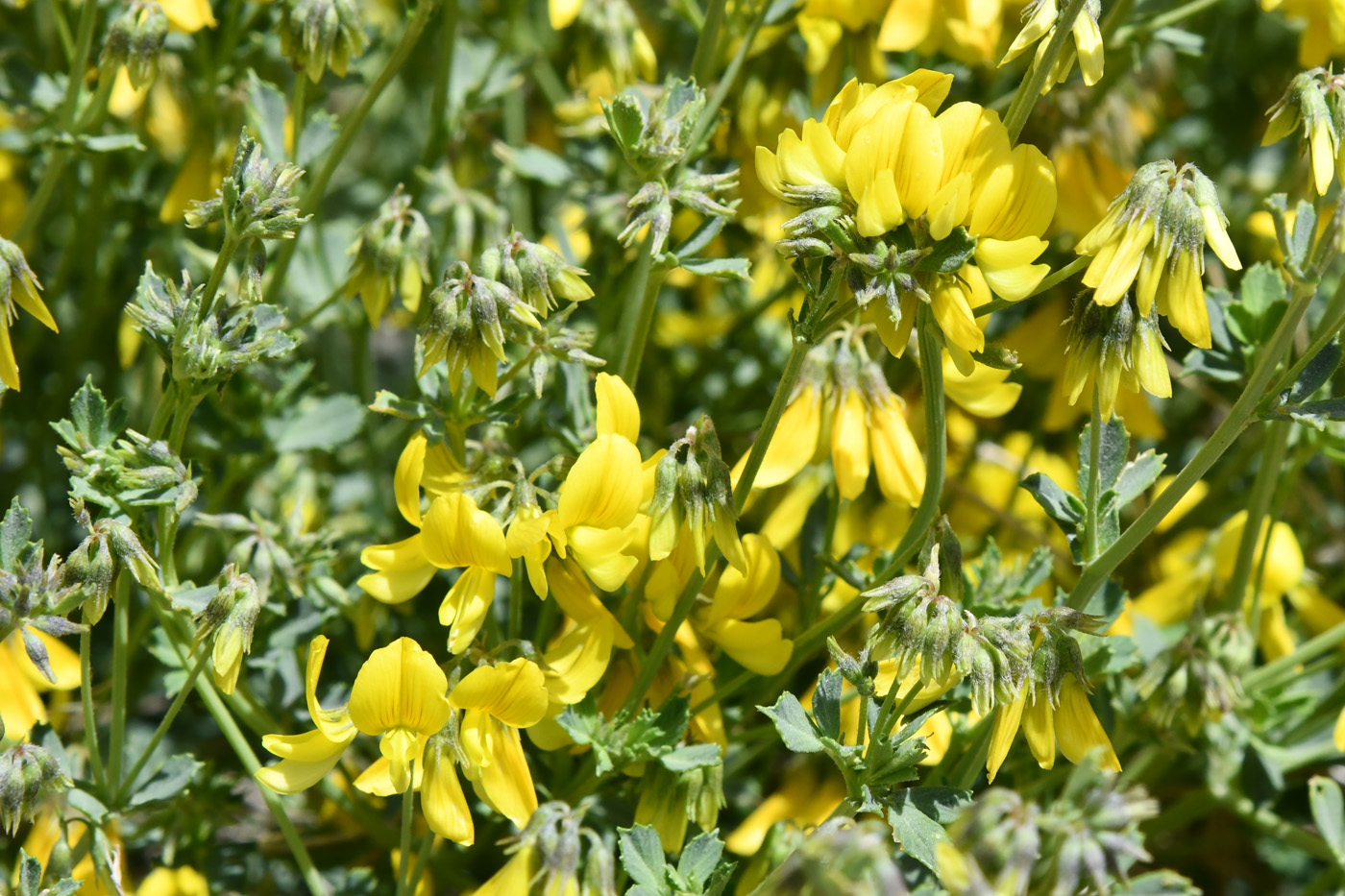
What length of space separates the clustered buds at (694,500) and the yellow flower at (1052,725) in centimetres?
35

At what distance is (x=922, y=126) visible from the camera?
1316 millimetres

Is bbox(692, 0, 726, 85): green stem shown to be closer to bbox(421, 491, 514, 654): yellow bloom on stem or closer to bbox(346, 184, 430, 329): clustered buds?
bbox(346, 184, 430, 329): clustered buds

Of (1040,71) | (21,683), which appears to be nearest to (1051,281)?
(1040,71)

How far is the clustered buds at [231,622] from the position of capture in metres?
1.46

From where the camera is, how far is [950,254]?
135 centimetres

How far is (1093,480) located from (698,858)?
0.60m

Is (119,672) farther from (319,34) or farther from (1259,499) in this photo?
(1259,499)

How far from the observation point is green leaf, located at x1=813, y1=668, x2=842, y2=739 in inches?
57.7

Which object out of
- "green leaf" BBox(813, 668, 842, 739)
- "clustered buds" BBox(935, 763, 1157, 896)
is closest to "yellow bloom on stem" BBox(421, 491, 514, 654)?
"green leaf" BBox(813, 668, 842, 739)

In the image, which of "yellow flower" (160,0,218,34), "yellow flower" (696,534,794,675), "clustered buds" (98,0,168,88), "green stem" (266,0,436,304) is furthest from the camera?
"yellow flower" (160,0,218,34)

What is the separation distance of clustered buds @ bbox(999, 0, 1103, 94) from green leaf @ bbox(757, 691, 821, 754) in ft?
2.28

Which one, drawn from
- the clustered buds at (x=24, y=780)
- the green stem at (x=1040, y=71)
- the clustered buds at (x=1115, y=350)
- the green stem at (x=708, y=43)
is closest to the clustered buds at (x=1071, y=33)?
the green stem at (x=1040, y=71)

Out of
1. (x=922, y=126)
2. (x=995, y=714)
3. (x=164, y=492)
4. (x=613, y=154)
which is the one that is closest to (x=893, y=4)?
(x=613, y=154)

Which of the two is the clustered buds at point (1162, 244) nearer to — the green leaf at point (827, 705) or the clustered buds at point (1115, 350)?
the clustered buds at point (1115, 350)
